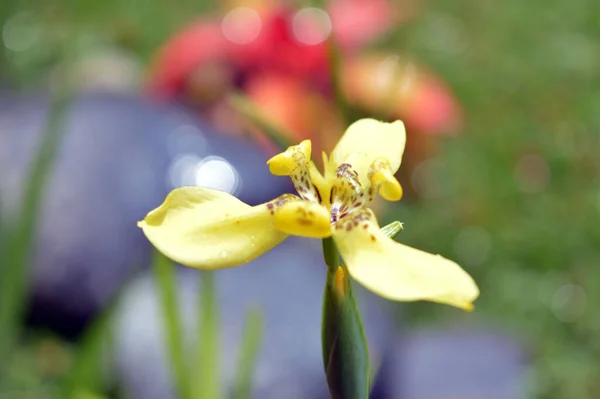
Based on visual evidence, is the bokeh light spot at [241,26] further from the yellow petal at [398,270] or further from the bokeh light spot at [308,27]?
the yellow petal at [398,270]

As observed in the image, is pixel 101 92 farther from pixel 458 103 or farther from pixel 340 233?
pixel 340 233

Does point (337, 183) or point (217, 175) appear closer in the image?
point (337, 183)

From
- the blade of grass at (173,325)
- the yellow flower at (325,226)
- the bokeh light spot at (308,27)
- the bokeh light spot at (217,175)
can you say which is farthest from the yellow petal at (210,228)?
the bokeh light spot at (308,27)

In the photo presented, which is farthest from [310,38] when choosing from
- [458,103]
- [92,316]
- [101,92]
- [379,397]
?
[379,397]

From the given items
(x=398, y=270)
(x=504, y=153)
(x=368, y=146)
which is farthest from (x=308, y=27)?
(x=398, y=270)

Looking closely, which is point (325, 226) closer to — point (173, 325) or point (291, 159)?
point (291, 159)

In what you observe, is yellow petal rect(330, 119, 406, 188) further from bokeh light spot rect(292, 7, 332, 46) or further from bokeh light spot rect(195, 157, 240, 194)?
bokeh light spot rect(292, 7, 332, 46)

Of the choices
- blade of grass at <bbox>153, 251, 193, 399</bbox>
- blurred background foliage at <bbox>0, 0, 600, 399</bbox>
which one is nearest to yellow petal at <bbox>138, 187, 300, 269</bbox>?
blade of grass at <bbox>153, 251, 193, 399</bbox>
